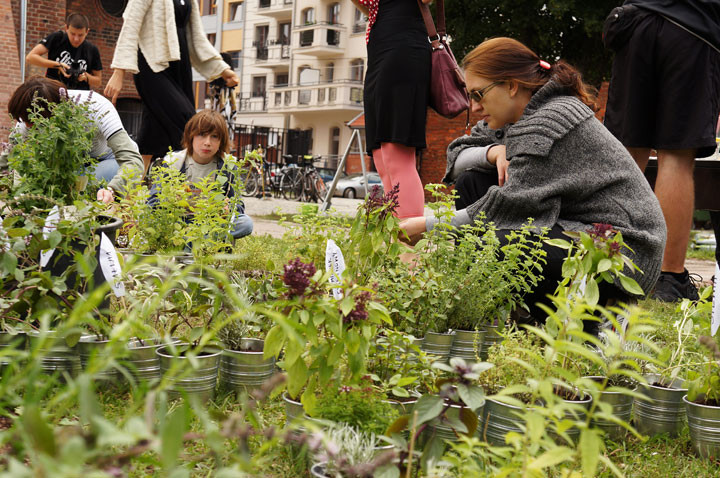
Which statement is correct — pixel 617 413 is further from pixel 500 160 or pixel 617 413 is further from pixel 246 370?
pixel 500 160

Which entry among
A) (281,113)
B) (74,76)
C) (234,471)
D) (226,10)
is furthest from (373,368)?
(226,10)

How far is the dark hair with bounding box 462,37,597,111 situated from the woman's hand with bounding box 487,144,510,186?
274mm

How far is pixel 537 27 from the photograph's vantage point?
1350 centimetres

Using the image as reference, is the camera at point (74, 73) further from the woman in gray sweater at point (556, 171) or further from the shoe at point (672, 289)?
the shoe at point (672, 289)

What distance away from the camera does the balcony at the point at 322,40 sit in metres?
41.2

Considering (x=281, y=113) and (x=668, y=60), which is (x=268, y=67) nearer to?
(x=281, y=113)

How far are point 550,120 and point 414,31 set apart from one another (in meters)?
1.12

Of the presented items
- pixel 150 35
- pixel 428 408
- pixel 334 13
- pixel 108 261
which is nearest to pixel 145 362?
pixel 108 261

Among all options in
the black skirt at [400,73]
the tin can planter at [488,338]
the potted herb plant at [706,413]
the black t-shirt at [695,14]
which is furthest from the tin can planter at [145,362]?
the black t-shirt at [695,14]

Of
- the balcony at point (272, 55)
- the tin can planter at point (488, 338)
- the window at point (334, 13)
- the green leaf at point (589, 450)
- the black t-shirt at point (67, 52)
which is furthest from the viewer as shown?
the balcony at point (272, 55)

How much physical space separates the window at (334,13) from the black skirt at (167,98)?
38.6 metres

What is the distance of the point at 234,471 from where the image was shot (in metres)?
0.77

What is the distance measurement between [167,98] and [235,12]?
143ft

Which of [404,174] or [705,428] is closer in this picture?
[705,428]
